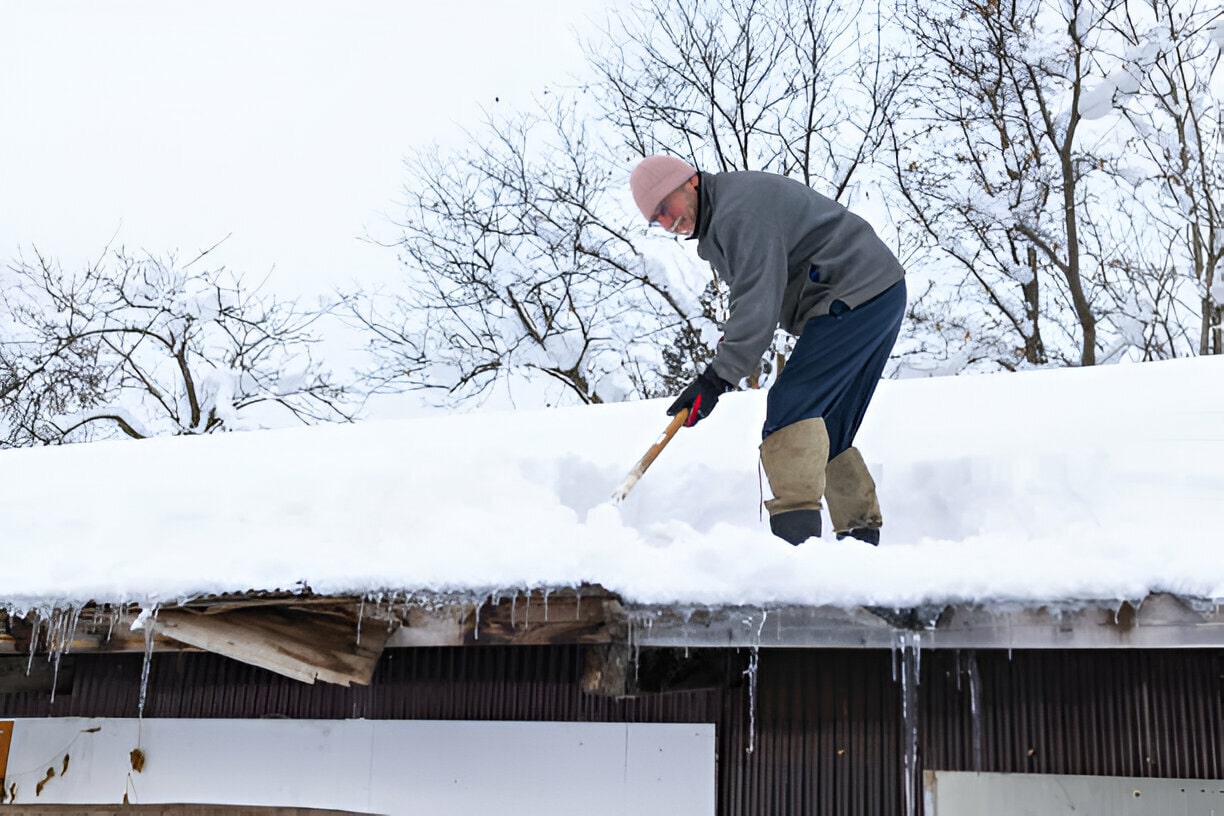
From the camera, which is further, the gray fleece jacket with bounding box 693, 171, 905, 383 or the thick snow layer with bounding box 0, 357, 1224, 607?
the gray fleece jacket with bounding box 693, 171, 905, 383

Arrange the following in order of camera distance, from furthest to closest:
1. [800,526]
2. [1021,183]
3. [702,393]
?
[1021,183] < [702,393] < [800,526]

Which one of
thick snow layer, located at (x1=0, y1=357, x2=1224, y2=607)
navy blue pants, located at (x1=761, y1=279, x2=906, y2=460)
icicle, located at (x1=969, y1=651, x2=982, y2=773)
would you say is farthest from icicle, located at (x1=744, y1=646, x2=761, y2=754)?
navy blue pants, located at (x1=761, y1=279, x2=906, y2=460)

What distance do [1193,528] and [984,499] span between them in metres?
0.83

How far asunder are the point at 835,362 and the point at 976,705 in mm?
1153

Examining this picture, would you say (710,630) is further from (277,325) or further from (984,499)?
(277,325)

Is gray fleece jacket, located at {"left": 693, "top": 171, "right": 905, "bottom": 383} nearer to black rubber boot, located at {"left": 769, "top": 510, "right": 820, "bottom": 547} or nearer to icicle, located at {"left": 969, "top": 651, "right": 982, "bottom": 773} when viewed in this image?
black rubber boot, located at {"left": 769, "top": 510, "right": 820, "bottom": 547}

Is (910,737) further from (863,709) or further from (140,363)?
(140,363)

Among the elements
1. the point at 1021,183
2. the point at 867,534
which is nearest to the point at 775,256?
the point at 867,534

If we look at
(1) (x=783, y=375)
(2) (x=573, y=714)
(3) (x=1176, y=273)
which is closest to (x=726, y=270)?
(1) (x=783, y=375)

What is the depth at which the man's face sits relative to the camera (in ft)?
10.6

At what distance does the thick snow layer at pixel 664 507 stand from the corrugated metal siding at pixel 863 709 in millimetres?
488

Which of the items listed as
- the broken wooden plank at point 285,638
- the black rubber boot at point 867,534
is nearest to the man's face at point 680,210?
the black rubber boot at point 867,534

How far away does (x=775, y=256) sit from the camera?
3.11 meters

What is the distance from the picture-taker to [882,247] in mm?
3352
